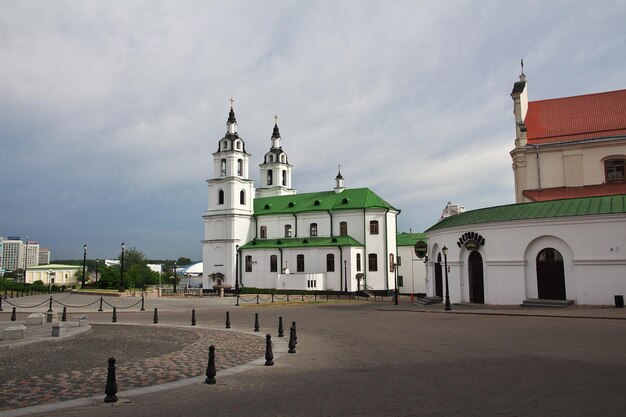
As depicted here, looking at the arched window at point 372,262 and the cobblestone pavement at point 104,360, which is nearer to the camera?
the cobblestone pavement at point 104,360

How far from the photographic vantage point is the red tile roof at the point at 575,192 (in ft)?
110

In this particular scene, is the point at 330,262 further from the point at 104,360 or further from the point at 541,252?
the point at 104,360

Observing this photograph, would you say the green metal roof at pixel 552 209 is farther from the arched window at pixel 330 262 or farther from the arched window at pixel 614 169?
the arched window at pixel 330 262

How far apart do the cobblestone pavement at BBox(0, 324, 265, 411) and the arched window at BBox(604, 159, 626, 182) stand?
29.7m

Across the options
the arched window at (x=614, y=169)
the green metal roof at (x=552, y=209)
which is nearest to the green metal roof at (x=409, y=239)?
the arched window at (x=614, y=169)

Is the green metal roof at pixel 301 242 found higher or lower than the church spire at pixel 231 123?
lower

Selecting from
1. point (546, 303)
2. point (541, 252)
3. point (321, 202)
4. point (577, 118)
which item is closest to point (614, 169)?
point (577, 118)

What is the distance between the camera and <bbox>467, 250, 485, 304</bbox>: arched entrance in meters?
30.9

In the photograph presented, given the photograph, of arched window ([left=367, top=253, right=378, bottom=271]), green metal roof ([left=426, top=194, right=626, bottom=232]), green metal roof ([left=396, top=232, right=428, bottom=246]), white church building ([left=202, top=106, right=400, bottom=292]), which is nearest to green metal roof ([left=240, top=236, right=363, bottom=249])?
white church building ([left=202, top=106, right=400, bottom=292])

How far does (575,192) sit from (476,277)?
10723 mm

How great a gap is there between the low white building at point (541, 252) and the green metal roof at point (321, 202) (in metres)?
27.1

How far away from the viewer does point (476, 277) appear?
31266 millimetres

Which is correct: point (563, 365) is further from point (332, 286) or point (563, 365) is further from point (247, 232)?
point (247, 232)

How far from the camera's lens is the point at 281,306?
36.3 meters
